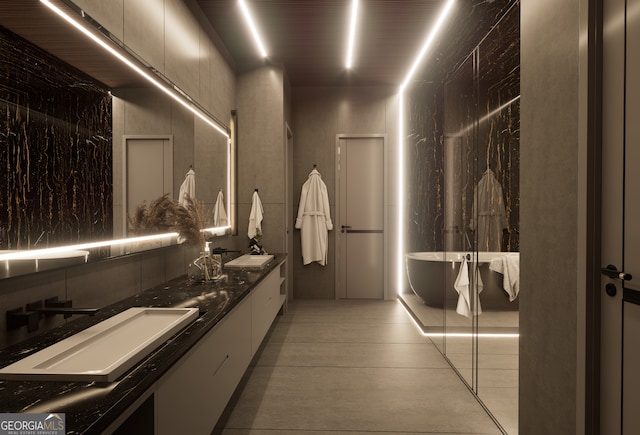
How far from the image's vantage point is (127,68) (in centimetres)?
211

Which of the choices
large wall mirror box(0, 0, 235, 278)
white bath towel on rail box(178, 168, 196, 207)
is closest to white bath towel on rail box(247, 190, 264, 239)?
white bath towel on rail box(178, 168, 196, 207)

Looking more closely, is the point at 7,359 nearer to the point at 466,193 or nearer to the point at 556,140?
the point at 556,140

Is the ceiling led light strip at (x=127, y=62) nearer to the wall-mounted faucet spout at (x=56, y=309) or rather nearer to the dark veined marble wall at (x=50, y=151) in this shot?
the dark veined marble wall at (x=50, y=151)

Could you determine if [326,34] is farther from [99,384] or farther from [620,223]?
[99,384]

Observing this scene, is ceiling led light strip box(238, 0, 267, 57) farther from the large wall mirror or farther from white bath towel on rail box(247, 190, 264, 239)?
white bath towel on rail box(247, 190, 264, 239)

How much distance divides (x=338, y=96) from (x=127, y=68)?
12.6 ft

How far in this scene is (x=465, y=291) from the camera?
2.95m

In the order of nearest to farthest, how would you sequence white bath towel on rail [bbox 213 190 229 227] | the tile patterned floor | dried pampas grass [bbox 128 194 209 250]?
the tile patterned floor < dried pampas grass [bbox 128 194 209 250] < white bath towel on rail [bbox 213 190 229 227]

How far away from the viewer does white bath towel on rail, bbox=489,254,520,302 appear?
219cm

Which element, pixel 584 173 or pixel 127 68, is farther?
pixel 127 68

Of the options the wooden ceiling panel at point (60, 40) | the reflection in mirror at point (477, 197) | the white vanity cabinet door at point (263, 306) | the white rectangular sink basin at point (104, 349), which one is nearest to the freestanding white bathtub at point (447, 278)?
the reflection in mirror at point (477, 197)

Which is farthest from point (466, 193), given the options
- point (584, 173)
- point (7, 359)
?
point (7, 359)

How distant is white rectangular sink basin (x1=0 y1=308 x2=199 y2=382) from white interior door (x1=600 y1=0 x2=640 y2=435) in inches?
62.2

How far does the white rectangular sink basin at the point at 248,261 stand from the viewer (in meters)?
3.45
